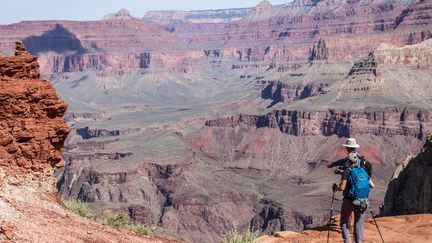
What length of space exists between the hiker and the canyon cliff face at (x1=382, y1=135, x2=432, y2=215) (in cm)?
1561

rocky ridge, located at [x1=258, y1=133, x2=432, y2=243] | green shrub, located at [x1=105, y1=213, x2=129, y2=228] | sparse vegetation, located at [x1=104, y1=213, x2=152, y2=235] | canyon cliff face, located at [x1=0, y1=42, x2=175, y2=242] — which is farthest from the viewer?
green shrub, located at [x1=105, y1=213, x2=129, y2=228]

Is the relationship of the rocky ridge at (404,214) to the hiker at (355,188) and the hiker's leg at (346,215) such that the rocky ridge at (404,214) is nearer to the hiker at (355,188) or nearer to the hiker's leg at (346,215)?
the hiker's leg at (346,215)

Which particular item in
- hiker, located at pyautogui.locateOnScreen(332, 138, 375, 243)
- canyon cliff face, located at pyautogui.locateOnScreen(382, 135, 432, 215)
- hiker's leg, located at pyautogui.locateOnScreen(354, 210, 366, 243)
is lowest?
canyon cliff face, located at pyautogui.locateOnScreen(382, 135, 432, 215)

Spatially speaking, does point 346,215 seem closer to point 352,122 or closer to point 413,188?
point 413,188

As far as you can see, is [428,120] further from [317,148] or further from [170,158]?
[170,158]

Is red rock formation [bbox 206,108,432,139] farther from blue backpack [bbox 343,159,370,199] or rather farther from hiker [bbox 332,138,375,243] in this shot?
blue backpack [bbox 343,159,370,199]

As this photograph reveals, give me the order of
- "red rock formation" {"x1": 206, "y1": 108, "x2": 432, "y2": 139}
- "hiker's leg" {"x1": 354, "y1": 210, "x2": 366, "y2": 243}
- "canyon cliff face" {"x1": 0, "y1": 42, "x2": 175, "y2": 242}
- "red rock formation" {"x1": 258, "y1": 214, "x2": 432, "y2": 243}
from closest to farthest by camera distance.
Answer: "hiker's leg" {"x1": 354, "y1": 210, "x2": 366, "y2": 243} < "canyon cliff face" {"x1": 0, "y1": 42, "x2": 175, "y2": 242} < "red rock formation" {"x1": 258, "y1": 214, "x2": 432, "y2": 243} < "red rock formation" {"x1": 206, "y1": 108, "x2": 432, "y2": 139}

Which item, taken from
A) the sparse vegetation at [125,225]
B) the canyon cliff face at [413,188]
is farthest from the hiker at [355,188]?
the canyon cliff face at [413,188]

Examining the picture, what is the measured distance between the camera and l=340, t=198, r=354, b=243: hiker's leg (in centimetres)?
1641

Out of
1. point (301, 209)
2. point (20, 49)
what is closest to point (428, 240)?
point (20, 49)

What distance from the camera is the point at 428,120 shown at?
15088 centimetres

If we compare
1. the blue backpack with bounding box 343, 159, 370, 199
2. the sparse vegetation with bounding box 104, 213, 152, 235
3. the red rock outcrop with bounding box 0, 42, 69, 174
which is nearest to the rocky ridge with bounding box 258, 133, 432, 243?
the blue backpack with bounding box 343, 159, 370, 199

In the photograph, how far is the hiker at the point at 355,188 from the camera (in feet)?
52.0

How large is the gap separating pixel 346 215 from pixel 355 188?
1097 mm
